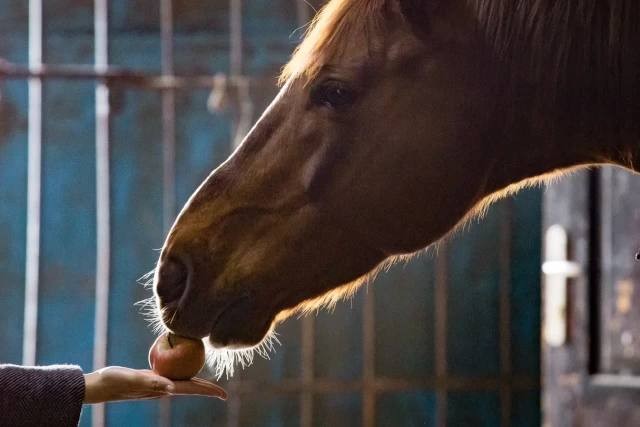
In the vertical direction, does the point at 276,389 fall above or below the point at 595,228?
below

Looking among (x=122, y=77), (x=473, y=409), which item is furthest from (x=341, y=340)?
(x=122, y=77)

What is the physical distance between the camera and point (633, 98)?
846 mm

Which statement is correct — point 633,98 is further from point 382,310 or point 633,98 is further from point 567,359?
point 382,310

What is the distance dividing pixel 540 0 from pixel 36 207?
1.42 meters

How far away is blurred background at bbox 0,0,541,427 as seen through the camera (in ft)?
7.60

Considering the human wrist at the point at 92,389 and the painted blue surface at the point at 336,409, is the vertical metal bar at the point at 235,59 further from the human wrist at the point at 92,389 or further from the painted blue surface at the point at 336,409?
the human wrist at the point at 92,389

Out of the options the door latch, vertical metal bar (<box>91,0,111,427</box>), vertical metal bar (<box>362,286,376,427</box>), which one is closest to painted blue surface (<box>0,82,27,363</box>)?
vertical metal bar (<box>91,0,111,427</box>)

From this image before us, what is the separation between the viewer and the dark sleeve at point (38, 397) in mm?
900

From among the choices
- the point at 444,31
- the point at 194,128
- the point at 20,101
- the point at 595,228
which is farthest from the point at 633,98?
the point at 20,101

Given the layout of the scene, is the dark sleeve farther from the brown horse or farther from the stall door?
the stall door

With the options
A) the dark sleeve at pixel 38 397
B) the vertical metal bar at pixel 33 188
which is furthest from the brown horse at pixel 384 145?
the vertical metal bar at pixel 33 188

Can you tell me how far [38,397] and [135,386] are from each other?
93 mm

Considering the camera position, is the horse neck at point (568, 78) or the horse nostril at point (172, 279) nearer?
the horse neck at point (568, 78)

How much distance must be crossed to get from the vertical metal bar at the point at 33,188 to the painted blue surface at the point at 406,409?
2.78ft
